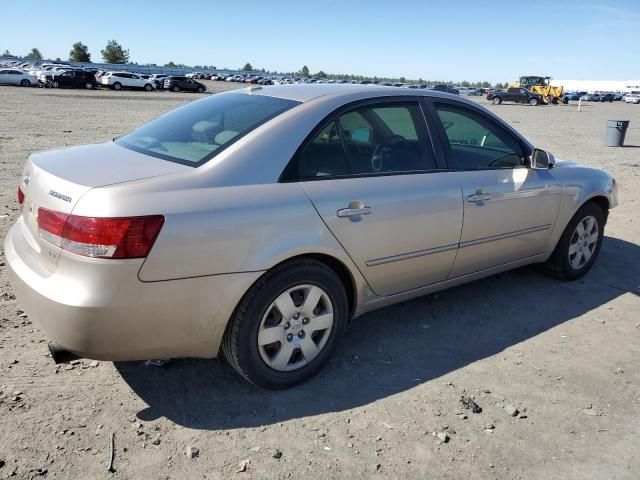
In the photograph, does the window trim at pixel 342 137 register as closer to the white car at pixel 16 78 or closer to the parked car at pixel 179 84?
the white car at pixel 16 78

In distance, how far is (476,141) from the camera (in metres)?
4.20

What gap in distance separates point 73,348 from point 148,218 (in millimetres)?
725

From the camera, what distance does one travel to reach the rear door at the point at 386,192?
10.2 feet

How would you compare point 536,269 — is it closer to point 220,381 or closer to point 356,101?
point 356,101

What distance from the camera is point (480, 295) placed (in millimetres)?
4613

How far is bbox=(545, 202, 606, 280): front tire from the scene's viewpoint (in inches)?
188

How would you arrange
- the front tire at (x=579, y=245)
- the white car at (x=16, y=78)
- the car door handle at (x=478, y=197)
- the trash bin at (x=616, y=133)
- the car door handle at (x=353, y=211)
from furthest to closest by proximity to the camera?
the white car at (x=16, y=78), the trash bin at (x=616, y=133), the front tire at (x=579, y=245), the car door handle at (x=478, y=197), the car door handle at (x=353, y=211)

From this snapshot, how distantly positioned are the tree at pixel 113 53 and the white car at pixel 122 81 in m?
62.6

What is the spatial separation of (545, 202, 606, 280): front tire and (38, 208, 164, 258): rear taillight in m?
3.69

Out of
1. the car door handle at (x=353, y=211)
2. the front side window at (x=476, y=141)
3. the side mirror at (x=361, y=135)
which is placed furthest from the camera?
the front side window at (x=476, y=141)

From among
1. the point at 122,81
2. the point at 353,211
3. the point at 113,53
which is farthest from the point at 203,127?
the point at 113,53

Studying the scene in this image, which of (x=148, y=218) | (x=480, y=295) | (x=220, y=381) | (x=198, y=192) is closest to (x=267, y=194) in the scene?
(x=198, y=192)

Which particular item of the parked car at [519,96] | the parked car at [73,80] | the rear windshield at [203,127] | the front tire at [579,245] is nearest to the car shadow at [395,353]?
the front tire at [579,245]

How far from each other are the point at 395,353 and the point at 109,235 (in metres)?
2.04
